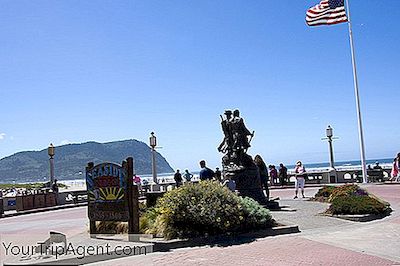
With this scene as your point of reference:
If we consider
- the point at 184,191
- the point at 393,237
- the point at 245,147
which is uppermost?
the point at 245,147

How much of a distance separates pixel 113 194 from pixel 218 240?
271 centimetres

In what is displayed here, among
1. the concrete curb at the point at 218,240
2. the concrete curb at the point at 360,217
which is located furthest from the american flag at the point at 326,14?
the concrete curb at the point at 218,240

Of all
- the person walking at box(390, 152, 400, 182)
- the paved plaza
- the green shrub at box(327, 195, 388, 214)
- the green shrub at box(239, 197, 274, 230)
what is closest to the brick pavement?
the paved plaza

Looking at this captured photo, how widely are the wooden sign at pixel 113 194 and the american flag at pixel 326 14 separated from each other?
1910cm

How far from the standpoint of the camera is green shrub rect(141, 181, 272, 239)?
33.8ft

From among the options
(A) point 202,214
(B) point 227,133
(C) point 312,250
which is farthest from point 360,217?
(B) point 227,133

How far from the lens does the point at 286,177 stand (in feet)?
105

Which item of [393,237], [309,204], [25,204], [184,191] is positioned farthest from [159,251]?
[25,204]

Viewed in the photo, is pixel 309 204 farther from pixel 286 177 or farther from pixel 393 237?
pixel 286 177

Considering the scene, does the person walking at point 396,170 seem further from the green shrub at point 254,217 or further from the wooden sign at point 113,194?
the wooden sign at point 113,194

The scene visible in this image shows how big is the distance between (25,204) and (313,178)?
18.4 m

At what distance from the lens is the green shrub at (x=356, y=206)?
13227 millimetres

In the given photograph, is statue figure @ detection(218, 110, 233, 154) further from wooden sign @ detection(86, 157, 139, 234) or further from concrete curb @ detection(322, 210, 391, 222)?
wooden sign @ detection(86, 157, 139, 234)

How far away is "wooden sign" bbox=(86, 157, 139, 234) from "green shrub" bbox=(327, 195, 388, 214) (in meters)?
6.12
